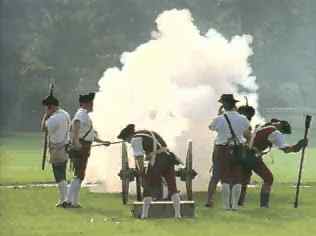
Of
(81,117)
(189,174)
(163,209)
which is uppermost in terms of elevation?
(81,117)

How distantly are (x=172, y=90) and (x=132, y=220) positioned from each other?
4.46 meters

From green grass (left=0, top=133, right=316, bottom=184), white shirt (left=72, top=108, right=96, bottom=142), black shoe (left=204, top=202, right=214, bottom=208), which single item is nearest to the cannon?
black shoe (left=204, top=202, right=214, bottom=208)

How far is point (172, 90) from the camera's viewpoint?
17547 millimetres

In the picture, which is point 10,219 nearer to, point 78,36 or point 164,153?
point 164,153

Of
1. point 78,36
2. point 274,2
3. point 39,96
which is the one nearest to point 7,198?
point 39,96

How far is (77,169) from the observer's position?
15.6 m

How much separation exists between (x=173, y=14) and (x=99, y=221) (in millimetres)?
6280

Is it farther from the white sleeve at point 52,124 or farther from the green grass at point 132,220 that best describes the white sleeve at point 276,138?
the white sleeve at point 52,124

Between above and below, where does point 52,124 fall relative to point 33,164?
above

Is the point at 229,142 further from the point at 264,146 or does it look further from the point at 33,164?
the point at 33,164

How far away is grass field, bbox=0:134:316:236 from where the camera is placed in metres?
12.4

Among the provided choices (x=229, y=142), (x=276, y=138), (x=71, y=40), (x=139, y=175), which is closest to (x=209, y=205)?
(x=229, y=142)

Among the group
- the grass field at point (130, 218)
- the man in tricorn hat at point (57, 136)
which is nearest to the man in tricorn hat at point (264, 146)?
the grass field at point (130, 218)

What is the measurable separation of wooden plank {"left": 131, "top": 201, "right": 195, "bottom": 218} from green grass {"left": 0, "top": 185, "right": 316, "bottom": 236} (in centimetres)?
15
